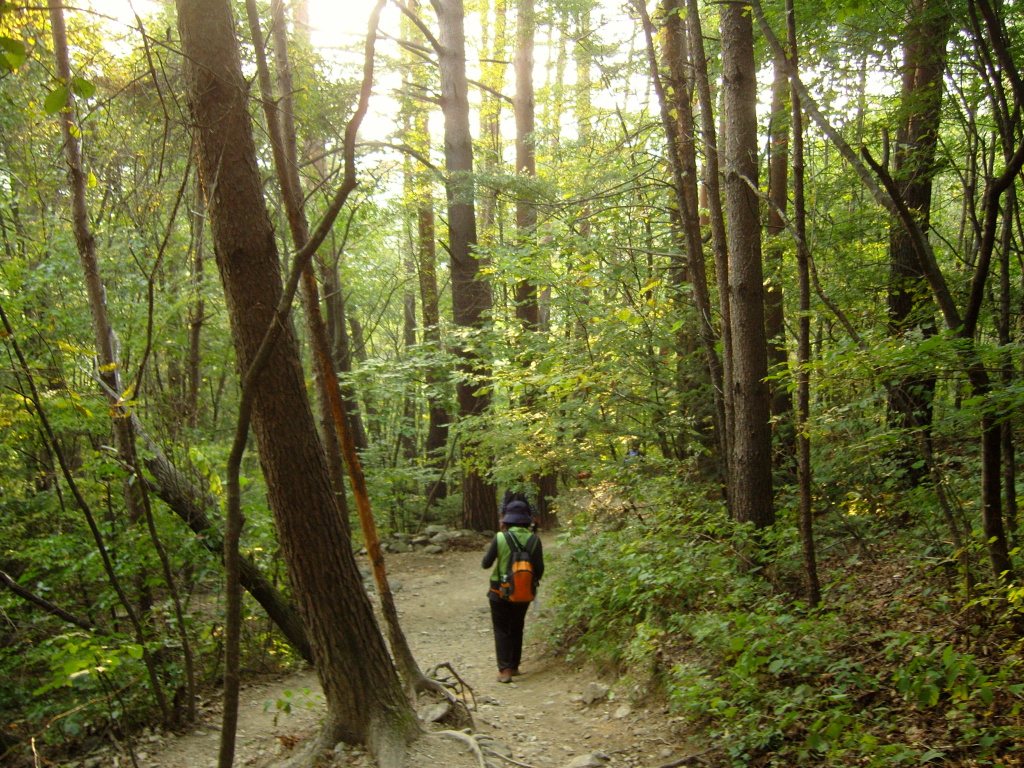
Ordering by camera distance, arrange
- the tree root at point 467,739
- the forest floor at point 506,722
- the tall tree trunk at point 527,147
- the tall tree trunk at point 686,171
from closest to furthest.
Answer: the tree root at point 467,739 → the forest floor at point 506,722 → the tall tree trunk at point 686,171 → the tall tree trunk at point 527,147

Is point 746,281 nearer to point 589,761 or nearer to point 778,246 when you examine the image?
point 778,246

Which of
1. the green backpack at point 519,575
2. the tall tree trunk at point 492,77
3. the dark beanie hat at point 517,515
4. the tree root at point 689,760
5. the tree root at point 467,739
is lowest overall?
the tree root at point 689,760

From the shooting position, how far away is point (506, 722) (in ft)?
19.4

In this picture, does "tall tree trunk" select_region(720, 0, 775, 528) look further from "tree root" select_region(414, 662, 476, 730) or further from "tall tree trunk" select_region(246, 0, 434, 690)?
"tall tree trunk" select_region(246, 0, 434, 690)

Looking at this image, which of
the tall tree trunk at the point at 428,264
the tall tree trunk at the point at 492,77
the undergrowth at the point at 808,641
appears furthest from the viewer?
the tall tree trunk at the point at 492,77

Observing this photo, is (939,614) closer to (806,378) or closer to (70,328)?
(806,378)

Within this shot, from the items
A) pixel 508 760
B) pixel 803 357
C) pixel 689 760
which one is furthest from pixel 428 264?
pixel 689 760

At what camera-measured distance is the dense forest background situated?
4145mm

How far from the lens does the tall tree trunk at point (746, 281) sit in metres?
6.59

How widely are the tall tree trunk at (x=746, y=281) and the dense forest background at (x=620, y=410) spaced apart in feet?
0.11

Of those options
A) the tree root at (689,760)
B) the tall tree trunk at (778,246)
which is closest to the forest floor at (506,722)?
the tree root at (689,760)

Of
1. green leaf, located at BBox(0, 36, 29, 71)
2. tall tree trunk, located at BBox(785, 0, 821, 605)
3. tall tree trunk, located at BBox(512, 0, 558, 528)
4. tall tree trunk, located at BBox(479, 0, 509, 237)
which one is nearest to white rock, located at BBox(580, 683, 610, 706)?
tall tree trunk, located at BBox(785, 0, 821, 605)

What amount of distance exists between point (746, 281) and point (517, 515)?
334cm

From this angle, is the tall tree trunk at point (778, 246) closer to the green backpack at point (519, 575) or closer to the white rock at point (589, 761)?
the green backpack at point (519, 575)
